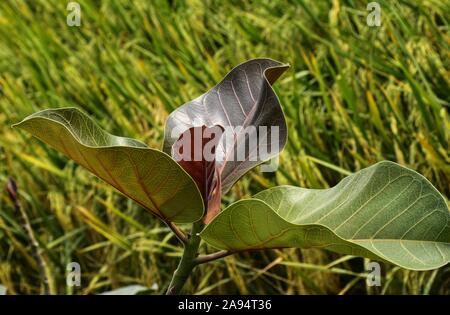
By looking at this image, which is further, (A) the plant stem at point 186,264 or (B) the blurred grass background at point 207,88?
(B) the blurred grass background at point 207,88

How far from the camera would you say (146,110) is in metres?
2.24

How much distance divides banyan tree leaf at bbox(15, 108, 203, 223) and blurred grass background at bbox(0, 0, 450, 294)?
1.23 meters

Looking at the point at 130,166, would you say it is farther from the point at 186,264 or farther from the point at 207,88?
the point at 207,88

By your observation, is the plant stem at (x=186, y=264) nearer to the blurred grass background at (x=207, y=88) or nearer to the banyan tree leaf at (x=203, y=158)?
the banyan tree leaf at (x=203, y=158)

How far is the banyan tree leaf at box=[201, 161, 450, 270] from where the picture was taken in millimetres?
418

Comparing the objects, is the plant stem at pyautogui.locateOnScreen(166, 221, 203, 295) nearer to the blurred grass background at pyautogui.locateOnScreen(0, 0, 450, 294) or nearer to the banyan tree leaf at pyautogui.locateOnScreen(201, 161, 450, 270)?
the banyan tree leaf at pyautogui.locateOnScreen(201, 161, 450, 270)

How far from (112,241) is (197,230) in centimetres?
150

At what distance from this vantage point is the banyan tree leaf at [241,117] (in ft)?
1.65

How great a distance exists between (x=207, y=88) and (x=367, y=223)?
179 cm

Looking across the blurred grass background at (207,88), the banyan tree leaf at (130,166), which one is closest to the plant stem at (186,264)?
the banyan tree leaf at (130,166)

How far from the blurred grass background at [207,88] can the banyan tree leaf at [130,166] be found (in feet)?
4.04

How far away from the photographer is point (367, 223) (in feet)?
1.45

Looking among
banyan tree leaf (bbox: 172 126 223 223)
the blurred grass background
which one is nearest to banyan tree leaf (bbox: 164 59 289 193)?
banyan tree leaf (bbox: 172 126 223 223)
